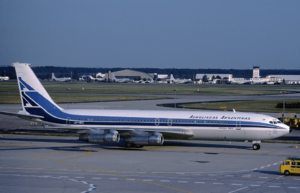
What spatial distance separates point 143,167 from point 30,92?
20.1 meters

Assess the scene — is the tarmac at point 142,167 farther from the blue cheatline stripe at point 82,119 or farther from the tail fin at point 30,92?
the tail fin at point 30,92

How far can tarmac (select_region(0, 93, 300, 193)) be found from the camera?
27.4 metres

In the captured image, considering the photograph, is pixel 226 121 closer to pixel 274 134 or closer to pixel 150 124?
pixel 274 134

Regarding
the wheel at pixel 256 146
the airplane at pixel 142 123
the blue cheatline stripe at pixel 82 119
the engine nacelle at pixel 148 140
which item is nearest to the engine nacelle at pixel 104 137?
the airplane at pixel 142 123

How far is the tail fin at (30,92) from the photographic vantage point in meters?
47.2

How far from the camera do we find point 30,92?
156 ft

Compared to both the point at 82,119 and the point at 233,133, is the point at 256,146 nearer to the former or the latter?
the point at 233,133

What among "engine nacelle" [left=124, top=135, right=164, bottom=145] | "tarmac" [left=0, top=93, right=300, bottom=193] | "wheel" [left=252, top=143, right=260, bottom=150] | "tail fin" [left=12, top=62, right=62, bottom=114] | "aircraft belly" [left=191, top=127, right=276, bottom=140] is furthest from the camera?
"tail fin" [left=12, top=62, right=62, bottom=114]

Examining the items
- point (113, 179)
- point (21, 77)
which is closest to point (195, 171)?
point (113, 179)

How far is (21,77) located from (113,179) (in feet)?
76.2

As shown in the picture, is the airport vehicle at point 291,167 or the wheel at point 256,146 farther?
the wheel at point 256,146

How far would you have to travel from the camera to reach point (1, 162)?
1416 inches

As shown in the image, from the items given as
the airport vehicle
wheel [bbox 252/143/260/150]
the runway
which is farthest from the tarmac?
wheel [bbox 252/143/260/150]

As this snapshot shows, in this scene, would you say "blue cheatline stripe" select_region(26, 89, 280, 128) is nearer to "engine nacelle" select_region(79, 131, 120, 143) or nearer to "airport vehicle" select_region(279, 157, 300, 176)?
"engine nacelle" select_region(79, 131, 120, 143)
